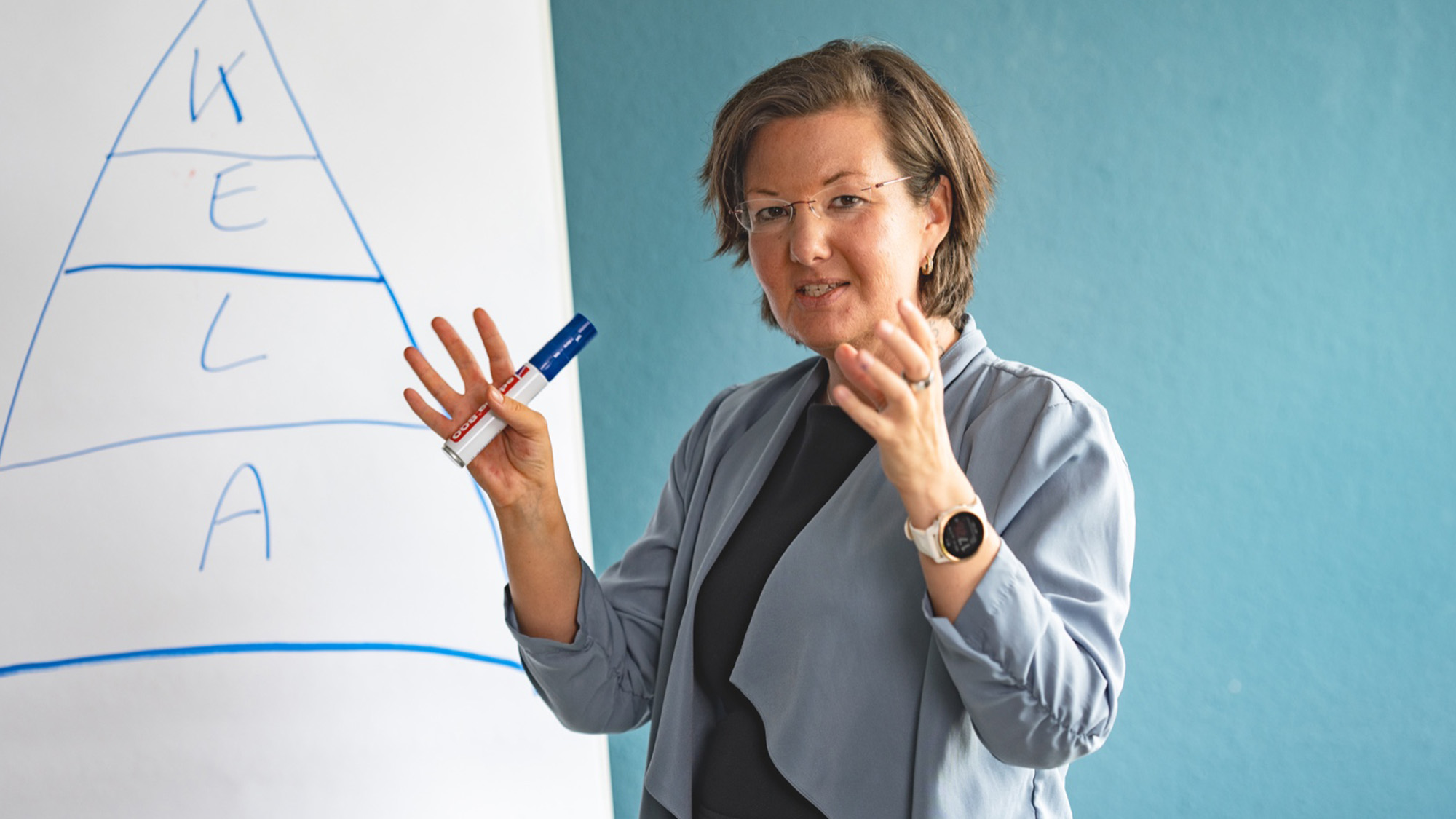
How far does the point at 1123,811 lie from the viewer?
1.36 meters

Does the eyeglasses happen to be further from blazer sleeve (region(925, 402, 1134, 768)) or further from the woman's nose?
blazer sleeve (region(925, 402, 1134, 768))

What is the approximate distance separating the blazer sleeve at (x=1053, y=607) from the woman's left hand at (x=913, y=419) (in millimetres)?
68

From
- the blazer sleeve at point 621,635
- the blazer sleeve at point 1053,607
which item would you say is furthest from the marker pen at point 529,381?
the blazer sleeve at point 1053,607

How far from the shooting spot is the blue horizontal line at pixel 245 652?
1.09 m

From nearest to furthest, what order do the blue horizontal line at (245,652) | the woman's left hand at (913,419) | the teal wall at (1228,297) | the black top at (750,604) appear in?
the woman's left hand at (913,419), the black top at (750,604), the blue horizontal line at (245,652), the teal wall at (1228,297)

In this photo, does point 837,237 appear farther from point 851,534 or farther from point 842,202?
point 851,534

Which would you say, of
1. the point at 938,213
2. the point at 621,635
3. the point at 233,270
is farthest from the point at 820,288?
the point at 233,270

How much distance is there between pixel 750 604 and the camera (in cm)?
92

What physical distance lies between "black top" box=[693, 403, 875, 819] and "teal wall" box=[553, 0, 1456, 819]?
1.63 feet

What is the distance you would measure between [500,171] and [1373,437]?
4.04 feet

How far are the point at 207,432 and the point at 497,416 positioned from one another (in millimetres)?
457

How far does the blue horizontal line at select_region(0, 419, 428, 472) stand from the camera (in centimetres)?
109

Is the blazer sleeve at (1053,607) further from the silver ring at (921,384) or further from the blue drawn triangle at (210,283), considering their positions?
the blue drawn triangle at (210,283)

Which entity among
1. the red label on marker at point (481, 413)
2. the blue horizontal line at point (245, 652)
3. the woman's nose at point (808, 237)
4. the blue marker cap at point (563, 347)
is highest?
the woman's nose at point (808, 237)
